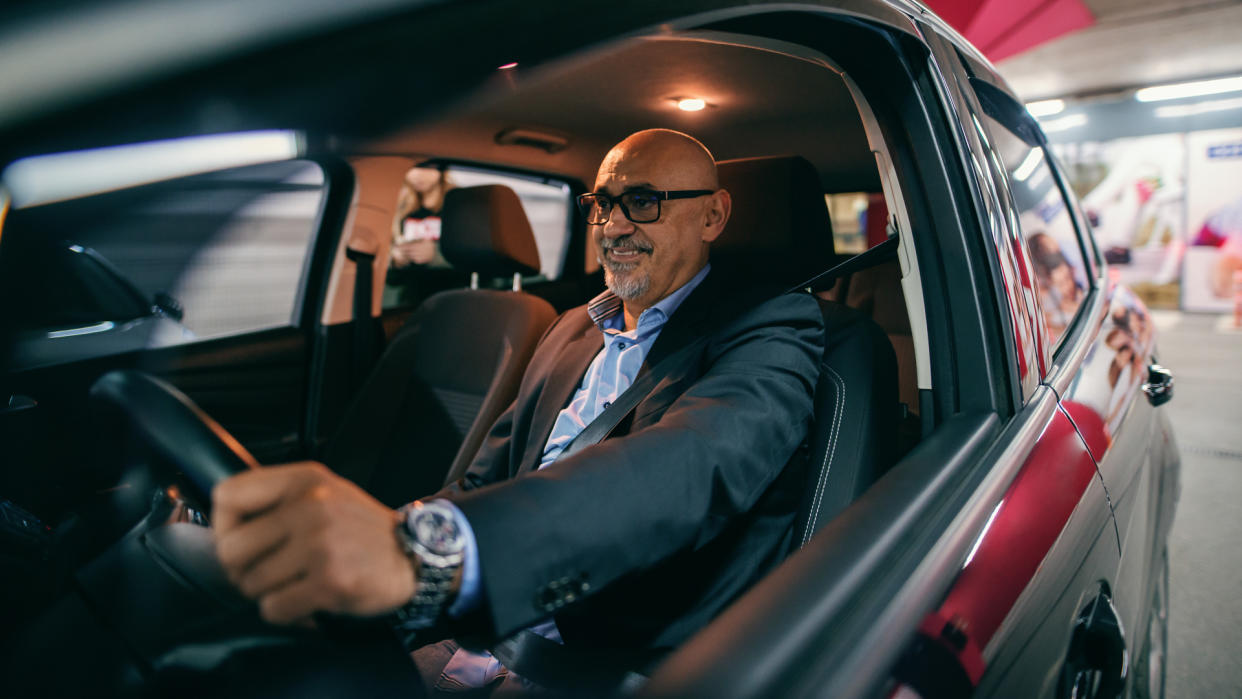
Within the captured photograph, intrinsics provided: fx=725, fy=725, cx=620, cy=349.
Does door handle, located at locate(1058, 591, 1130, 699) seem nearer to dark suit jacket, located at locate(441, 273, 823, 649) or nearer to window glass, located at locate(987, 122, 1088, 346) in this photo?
dark suit jacket, located at locate(441, 273, 823, 649)

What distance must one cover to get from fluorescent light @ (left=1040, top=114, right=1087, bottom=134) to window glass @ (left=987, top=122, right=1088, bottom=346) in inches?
422

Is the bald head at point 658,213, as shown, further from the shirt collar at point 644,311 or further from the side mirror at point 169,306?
the side mirror at point 169,306

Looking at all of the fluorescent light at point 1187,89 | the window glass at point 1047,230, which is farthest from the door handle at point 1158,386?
the fluorescent light at point 1187,89

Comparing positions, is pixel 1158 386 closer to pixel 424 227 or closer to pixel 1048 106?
pixel 424 227

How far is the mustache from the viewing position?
66.4 inches

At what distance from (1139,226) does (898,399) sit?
12.4 meters

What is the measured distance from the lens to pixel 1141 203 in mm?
11102

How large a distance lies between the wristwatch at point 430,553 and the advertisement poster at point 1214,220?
12.8 meters

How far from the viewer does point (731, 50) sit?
221 cm

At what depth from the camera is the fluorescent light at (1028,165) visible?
1881 millimetres

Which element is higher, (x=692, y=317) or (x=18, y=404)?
(x=692, y=317)

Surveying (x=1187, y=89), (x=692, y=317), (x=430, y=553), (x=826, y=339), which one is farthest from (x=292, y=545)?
(x=1187, y=89)

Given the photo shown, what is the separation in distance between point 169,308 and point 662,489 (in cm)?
211

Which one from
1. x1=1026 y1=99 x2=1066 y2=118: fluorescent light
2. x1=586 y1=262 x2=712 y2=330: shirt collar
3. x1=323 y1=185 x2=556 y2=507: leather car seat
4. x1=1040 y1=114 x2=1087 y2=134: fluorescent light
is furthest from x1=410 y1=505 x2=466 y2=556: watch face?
x1=1026 y1=99 x2=1066 y2=118: fluorescent light
